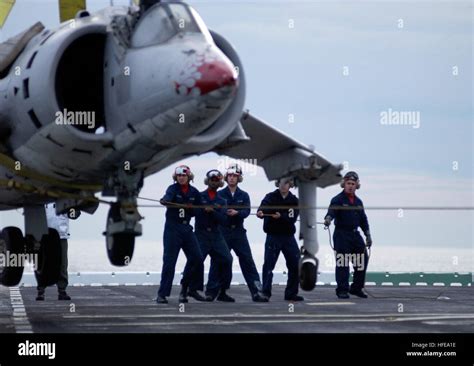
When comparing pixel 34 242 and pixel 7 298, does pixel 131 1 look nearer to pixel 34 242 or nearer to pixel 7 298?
pixel 34 242

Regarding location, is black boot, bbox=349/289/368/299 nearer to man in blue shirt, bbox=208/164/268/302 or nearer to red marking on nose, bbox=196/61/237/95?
man in blue shirt, bbox=208/164/268/302

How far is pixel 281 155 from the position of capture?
16.6 m

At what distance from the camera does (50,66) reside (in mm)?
12859

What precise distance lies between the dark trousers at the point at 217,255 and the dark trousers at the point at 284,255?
691 mm

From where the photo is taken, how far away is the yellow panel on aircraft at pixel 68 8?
15.1m

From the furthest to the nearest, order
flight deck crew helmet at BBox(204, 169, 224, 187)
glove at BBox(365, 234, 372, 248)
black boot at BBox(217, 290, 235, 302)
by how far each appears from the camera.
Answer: glove at BBox(365, 234, 372, 248)
black boot at BBox(217, 290, 235, 302)
flight deck crew helmet at BBox(204, 169, 224, 187)

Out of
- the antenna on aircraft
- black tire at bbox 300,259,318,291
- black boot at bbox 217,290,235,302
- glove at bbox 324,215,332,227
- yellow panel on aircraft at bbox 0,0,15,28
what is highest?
yellow panel on aircraft at bbox 0,0,15,28

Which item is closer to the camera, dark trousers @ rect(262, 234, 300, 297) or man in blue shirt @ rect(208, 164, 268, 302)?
dark trousers @ rect(262, 234, 300, 297)

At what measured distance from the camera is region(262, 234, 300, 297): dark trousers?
70.8ft

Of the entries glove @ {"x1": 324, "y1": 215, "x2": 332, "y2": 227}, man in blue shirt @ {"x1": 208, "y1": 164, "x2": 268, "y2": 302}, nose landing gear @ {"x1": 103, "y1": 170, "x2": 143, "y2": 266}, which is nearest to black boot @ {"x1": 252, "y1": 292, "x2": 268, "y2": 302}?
man in blue shirt @ {"x1": 208, "y1": 164, "x2": 268, "y2": 302}

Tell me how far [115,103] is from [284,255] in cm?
946

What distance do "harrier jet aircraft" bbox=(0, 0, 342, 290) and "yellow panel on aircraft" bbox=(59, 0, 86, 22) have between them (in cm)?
2

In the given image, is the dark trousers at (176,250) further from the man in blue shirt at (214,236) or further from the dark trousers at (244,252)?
the dark trousers at (244,252)

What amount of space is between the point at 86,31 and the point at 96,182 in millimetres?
2129
